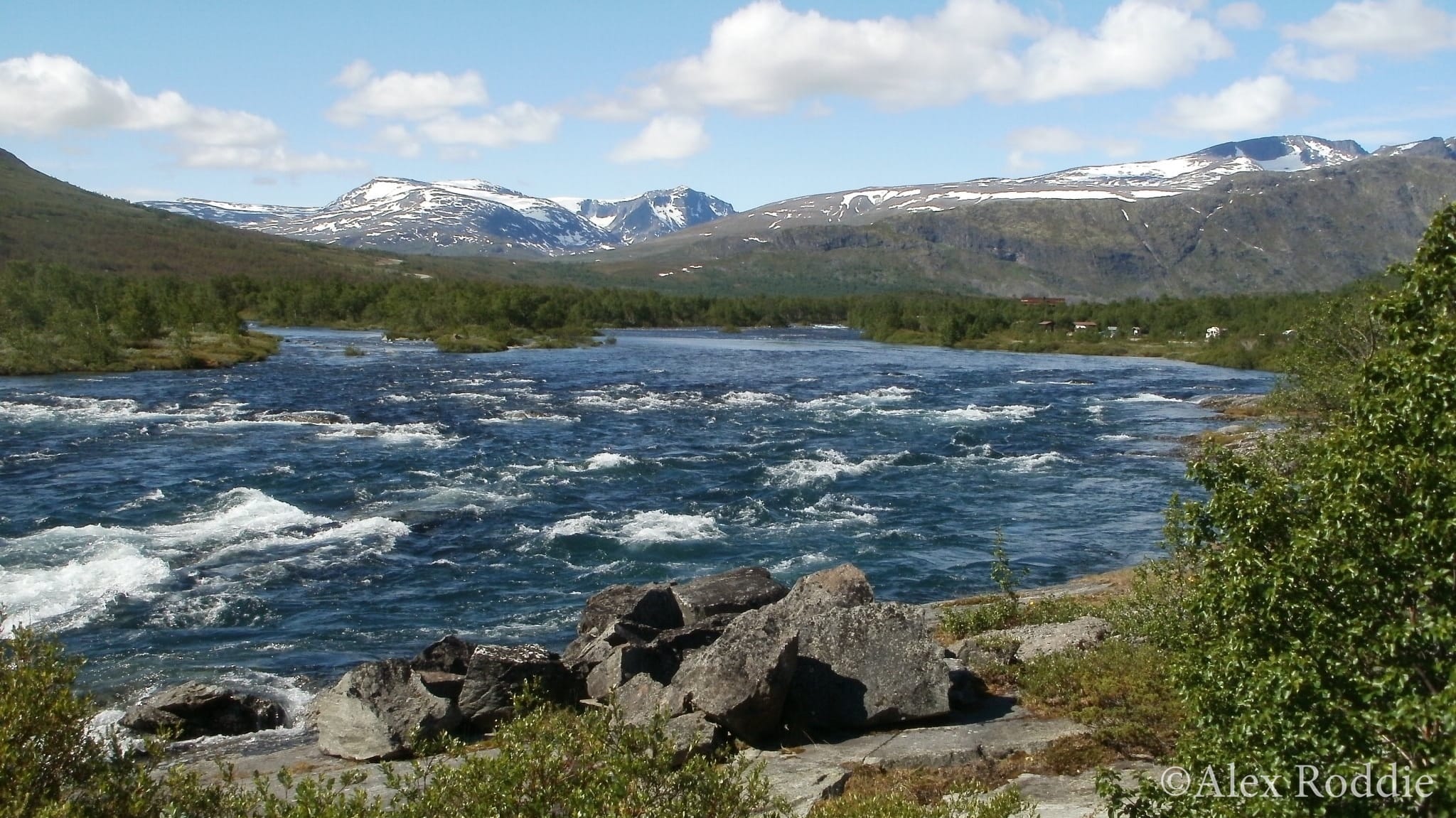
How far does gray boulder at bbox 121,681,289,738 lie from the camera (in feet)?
49.0

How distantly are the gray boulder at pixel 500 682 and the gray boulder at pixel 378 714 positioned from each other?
27cm

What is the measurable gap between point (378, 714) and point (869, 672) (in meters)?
6.28

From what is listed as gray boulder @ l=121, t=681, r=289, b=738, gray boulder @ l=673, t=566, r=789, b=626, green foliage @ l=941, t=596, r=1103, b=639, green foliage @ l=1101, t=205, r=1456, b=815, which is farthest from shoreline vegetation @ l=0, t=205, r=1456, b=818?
green foliage @ l=941, t=596, r=1103, b=639

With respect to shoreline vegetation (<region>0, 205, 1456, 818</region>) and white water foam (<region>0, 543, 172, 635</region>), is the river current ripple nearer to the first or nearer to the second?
white water foam (<region>0, 543, 172, 635</region>)

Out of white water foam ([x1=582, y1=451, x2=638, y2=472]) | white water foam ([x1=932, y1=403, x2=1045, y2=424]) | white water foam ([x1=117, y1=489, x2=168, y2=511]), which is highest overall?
white water foam ([x1=117, y1=489, x2=168, y2=511])

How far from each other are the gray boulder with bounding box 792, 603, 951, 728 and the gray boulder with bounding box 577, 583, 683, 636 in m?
3.94

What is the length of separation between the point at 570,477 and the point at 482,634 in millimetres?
15122

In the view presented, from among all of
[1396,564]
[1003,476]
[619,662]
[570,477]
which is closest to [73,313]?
[570,477]

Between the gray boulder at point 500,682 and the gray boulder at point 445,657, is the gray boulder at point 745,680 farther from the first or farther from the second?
the gray boulder at point 445,657

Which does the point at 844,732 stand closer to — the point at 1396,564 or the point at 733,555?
the point at 1396,564

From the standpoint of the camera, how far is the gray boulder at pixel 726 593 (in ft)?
60.1

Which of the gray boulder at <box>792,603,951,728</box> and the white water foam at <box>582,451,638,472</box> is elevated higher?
the gray boulder at <box>792,603,951,728</box>

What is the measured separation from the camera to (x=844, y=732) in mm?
13500

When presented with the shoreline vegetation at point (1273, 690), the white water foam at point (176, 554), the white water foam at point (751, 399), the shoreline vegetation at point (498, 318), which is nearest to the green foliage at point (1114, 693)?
the shoreline vegetation at point (1273, 690)
